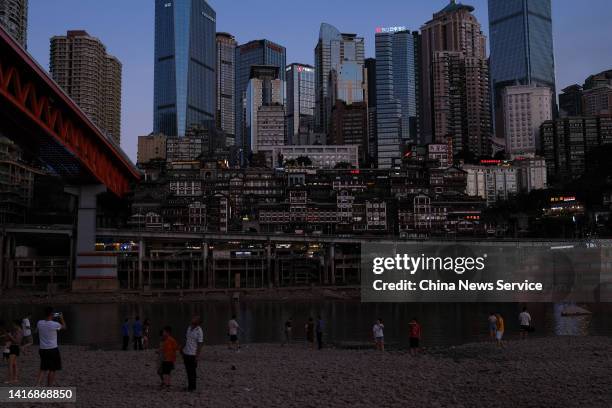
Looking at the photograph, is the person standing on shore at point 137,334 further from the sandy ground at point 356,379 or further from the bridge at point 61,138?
the bridge at point 61,138

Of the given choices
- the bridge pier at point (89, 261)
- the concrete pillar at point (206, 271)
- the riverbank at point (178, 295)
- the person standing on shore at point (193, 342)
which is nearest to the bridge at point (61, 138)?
the bridge pier at point (89, 261)

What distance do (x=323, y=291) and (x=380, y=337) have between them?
190 feet

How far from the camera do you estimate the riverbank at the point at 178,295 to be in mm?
79625

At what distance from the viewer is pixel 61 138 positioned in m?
60.8

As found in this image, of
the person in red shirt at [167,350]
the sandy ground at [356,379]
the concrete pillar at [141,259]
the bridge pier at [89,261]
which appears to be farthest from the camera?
the concrete pillar at [141,259]

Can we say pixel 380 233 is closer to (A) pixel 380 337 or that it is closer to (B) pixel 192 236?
(B) pixel 192 236

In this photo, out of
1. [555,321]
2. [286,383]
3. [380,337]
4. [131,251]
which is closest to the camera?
[286,383]

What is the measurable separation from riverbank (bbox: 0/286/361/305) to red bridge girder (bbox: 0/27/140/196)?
15.6 metres

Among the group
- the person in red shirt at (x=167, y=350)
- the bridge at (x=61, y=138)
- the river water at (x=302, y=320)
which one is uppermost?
the bridge at (x=61, y=138)

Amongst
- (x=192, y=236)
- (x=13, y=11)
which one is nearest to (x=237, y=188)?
(x=192, y=236)

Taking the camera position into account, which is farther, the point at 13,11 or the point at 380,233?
the point at 13,11

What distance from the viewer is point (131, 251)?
374ft

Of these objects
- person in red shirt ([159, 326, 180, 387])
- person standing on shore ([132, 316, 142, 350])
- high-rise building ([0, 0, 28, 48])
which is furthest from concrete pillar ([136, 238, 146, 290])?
high-rise building ([0, 0, 28, 48])

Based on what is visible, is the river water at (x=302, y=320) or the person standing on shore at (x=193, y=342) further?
the river water at (x=302, y=320)
